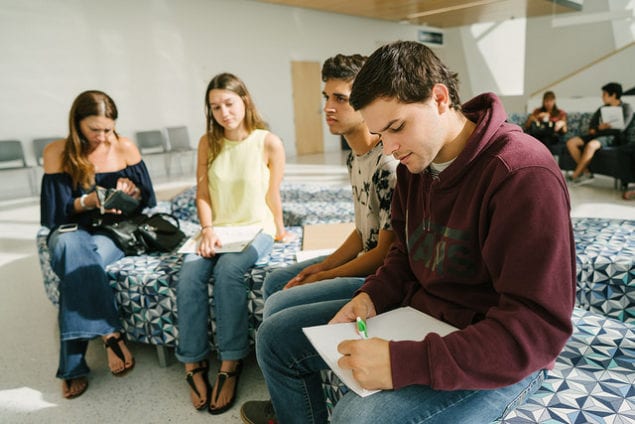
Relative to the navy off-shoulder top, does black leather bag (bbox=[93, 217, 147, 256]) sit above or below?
below

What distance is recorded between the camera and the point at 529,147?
883 millimetres

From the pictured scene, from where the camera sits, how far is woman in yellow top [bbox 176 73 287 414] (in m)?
1.80

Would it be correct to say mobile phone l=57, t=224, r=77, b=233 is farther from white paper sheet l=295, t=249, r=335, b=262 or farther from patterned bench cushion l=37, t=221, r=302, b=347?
white paper sheet l=295, t=249, r=335, b=262

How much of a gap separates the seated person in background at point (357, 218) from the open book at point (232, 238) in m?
0.35

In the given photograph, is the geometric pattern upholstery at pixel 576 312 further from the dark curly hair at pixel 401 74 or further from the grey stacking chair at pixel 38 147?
the grey stacking chair at pixel 38 147

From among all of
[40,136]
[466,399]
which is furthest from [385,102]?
[40,136]

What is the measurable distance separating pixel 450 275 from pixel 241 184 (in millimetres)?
1409

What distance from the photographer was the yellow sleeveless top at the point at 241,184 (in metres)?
2.21

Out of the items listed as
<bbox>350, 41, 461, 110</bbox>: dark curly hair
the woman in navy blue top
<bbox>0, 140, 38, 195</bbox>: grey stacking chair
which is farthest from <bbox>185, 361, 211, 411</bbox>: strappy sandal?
<bbox>0, 140, 38, 195</bbox>: grey stacking chair

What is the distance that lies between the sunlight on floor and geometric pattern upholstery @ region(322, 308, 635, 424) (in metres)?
1.36

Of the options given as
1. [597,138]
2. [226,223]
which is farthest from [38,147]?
[597,138]

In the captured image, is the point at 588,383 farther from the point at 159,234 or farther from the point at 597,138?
the point at 597,138

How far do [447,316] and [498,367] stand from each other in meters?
0.25

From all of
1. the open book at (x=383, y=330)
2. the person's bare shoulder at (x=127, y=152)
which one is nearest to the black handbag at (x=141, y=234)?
the person's bare shoulder at (x=127, y=152)
